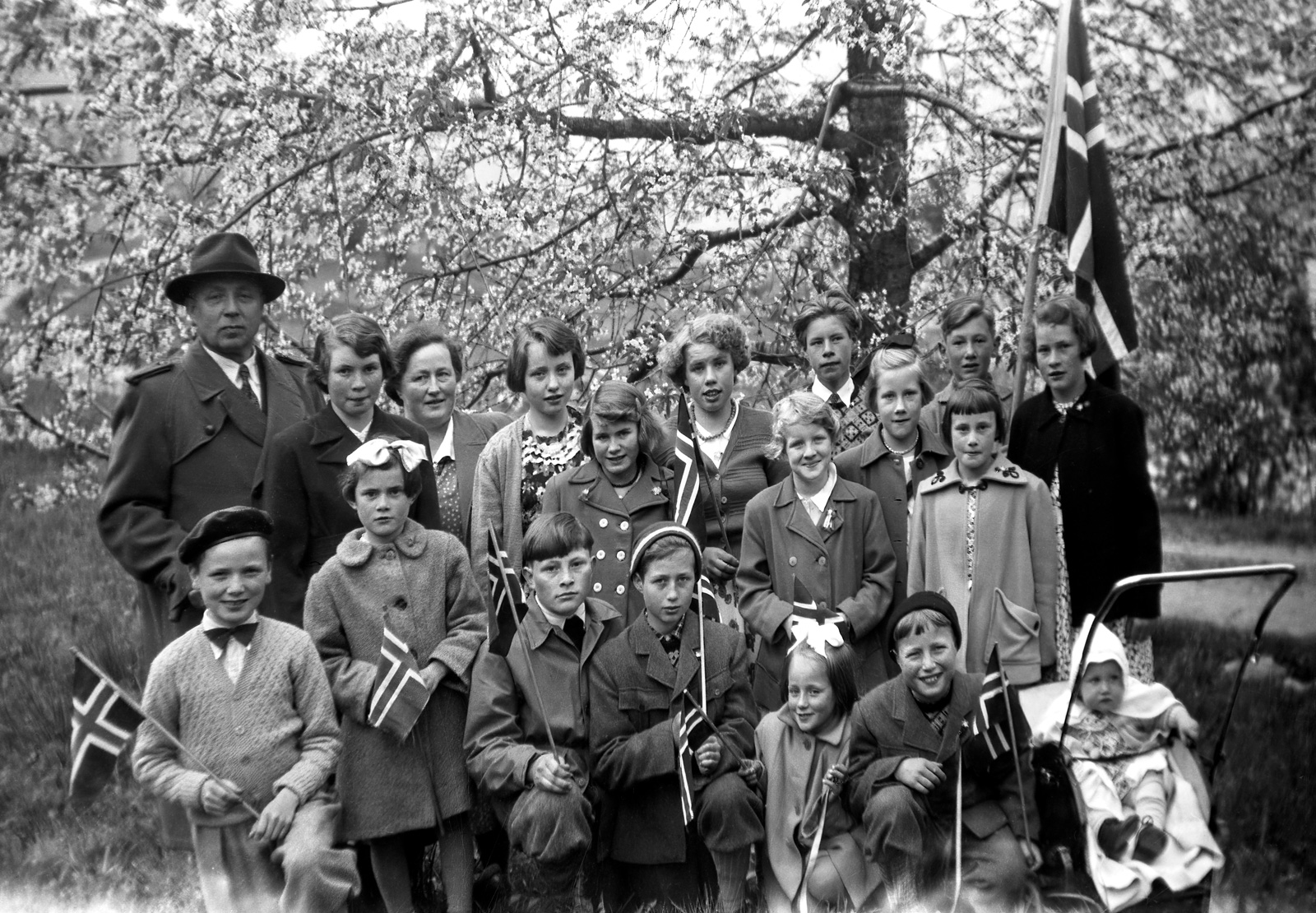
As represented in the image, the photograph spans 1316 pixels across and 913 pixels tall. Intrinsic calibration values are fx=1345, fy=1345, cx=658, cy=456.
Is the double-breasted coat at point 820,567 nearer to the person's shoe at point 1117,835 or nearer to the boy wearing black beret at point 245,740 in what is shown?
the person's shoe at point 1117,835

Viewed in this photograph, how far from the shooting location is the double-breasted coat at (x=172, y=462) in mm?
4590

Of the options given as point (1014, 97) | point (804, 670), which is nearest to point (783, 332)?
point (1014, 97)

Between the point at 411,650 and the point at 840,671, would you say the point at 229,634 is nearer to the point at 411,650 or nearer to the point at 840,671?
the point at 411,650

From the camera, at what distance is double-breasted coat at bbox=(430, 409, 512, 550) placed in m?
5.12

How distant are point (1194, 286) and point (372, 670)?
5.06 metres

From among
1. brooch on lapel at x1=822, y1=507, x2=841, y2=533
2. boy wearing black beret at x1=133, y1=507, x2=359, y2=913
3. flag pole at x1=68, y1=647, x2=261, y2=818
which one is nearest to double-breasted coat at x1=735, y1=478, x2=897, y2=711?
brooch on lapel at x1=822, y1=507, x2=841, y2=533

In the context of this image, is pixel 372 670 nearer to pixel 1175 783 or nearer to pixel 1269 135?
pixel 1175 783

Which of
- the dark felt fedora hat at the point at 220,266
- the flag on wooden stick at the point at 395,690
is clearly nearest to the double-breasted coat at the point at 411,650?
the flag on wooden stick at the point at 395,690

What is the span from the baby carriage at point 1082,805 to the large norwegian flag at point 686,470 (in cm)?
143

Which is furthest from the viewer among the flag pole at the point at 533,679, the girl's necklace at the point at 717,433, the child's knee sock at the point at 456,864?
the girl's necklace at the point at 717,433

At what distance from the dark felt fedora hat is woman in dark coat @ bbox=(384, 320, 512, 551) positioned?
0.57 metres

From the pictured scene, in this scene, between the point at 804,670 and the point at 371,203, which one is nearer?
the point at 804,670

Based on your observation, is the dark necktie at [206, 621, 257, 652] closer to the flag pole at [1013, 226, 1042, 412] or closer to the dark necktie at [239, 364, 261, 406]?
the dark necktie at [239, 364, 261, 406]

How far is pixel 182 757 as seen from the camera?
3.89 meters
